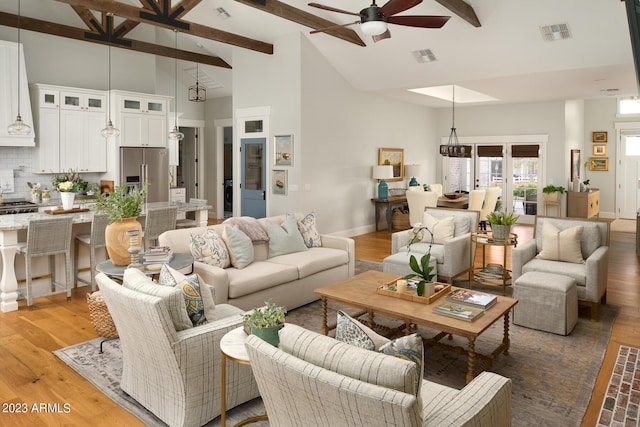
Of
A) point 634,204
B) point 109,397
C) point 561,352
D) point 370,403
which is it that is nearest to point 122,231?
point 109,397

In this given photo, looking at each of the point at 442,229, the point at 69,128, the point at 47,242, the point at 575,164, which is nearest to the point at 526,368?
the point at 442,229

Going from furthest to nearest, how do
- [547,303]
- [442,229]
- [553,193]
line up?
[553,193]
[442,229]
[547,303]

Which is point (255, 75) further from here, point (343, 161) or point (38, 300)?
point (38, 300)

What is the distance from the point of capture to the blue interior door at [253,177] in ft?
27.9

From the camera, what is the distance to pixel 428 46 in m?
7.29

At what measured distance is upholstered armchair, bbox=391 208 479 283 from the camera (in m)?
5.47

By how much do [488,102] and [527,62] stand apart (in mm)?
4373

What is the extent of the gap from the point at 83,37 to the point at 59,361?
634cm

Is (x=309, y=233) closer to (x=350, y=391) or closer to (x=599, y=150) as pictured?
(x=350, y=391)

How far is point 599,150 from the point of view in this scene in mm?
12117

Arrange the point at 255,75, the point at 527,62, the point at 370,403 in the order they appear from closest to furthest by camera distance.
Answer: the point at 370,403
the point at 527,62
the point at 255,75

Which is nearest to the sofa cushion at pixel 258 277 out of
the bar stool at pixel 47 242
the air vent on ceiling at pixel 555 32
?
the bar stool at pixel 47 242

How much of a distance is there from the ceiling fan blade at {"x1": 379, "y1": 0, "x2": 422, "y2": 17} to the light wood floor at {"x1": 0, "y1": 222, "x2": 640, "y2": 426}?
3.21 meters

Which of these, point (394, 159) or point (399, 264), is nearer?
point (399, 264)
